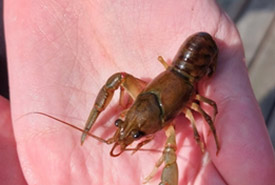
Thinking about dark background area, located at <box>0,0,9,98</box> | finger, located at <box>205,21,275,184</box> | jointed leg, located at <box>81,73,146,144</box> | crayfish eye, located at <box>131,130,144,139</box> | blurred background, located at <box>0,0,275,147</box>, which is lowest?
blurred background, located at <box>0,0,275,147</box>

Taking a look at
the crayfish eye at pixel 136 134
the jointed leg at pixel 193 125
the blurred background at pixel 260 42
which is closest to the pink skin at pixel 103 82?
the jointed leg at pixel 193 125

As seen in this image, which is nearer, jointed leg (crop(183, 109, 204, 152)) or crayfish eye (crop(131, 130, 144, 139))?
jointed leg (crop(183, 109, 204, 152))

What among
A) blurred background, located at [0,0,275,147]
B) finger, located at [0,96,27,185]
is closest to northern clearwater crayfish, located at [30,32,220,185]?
finger, located at [0,96,27,185]

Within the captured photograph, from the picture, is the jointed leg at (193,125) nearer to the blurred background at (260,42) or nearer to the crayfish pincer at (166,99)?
the crayfish pincer at (166,99)

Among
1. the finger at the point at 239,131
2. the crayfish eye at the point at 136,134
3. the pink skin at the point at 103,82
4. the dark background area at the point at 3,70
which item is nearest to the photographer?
the finger at the point at 239,131

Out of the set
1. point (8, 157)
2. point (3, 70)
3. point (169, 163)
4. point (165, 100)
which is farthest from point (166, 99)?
point (3, 70)

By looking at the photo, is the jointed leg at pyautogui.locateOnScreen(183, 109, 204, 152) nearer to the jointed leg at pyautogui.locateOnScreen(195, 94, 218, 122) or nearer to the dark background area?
the jointed leg at pyautogui.locateOnScreen(195, 94, 218, 122)
